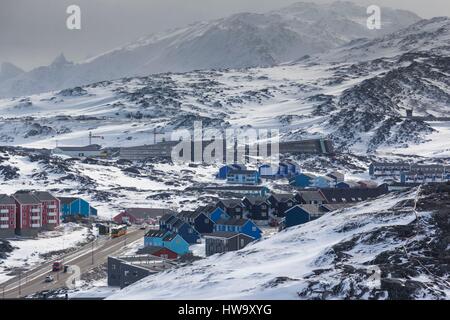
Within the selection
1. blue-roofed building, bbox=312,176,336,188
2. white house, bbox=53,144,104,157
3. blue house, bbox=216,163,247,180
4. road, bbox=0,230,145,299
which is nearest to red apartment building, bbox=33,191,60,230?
road, bbox=0,230,145,299

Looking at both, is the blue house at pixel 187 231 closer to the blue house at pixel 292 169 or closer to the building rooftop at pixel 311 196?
the building rooftop at pixel 311 196

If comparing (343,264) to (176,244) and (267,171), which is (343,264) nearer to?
(176,244)

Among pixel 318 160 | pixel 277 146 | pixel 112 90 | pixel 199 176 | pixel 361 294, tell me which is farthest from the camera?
pixel 112 90

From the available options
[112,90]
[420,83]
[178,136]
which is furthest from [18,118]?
[420,83]

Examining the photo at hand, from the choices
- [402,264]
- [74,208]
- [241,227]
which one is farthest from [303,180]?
[402,264]

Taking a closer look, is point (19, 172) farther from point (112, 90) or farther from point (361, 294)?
point (112, 90)

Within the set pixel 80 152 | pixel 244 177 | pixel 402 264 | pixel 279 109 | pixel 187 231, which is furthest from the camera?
pixel 279 109
